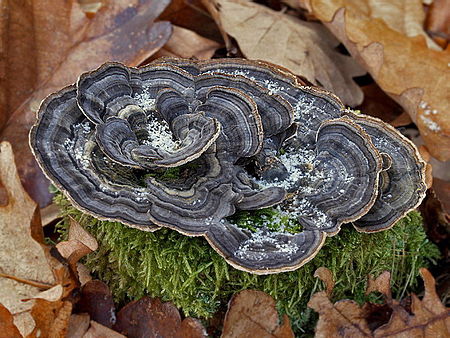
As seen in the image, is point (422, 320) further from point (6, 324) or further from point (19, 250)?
point (19, 250)

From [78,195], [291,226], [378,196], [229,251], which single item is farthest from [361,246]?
[78,195]

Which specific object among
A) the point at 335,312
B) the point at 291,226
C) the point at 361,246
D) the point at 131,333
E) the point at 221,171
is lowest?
the point at 131,333

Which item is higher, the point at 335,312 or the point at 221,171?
the point at 221,171

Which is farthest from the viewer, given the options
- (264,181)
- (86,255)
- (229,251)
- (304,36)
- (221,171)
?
(304,36)

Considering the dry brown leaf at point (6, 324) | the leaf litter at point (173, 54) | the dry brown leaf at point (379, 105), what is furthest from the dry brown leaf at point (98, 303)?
the dry brown leaf at point (379, 105)

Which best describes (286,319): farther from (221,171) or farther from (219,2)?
(219,2)

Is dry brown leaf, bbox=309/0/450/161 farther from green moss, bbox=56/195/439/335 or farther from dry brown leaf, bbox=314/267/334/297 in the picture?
dry brown leaf, bbox=314/267/334/297

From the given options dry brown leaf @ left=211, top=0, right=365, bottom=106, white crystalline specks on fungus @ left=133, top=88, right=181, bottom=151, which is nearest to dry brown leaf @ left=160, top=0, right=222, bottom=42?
dry brown leaf @ left=211, top=0, right=365, bottom=106

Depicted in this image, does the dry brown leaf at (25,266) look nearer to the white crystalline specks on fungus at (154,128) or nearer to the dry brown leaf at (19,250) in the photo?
the dry brown leaf at (19,250)
